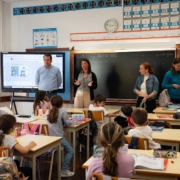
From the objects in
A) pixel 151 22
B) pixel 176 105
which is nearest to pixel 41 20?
→ pixel 151 22

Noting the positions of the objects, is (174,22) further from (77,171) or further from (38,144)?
(38,144)

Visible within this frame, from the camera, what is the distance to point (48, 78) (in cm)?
620

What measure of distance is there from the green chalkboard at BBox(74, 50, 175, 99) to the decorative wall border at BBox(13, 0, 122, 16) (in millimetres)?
1084

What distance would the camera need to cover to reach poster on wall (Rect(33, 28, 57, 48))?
7039mm

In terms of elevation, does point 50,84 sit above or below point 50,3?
below

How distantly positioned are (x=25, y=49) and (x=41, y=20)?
0.82 meters

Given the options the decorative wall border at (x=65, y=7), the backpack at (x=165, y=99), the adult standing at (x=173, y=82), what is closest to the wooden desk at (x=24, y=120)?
the backpack at (x=165, y=99)

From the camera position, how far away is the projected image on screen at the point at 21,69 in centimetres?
677

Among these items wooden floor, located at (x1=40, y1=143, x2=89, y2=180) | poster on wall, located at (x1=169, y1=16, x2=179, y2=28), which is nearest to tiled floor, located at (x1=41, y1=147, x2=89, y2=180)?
wooden floor, located at (x1=40, y1=143, x2=89, y2=180)

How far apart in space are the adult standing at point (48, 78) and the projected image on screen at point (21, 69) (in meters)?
0.56

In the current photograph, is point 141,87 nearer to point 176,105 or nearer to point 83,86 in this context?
point 176,105

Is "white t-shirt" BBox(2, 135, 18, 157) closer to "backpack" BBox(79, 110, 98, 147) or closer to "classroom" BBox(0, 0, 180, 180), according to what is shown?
"backpack" BBox(79, 110, 98, 147)

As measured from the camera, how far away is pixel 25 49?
7340 millimetres

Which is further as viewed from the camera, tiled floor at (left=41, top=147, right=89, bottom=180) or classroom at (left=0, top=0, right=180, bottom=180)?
classroom at (left=0, top=0, right=180, bottom=180)
